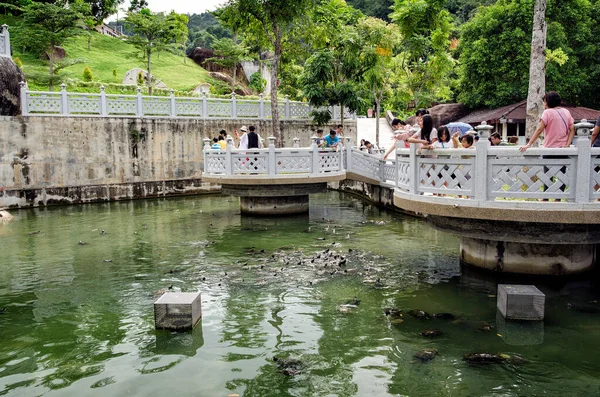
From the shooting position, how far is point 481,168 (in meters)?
7.55

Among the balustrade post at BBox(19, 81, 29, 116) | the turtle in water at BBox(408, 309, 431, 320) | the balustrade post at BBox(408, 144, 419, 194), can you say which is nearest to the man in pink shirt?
the balustrade post at BBox(408, 144, 419, 194)

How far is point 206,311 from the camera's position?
730 cm

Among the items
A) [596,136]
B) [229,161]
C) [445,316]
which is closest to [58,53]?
[229,161]

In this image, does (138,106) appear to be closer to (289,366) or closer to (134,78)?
(289,366)

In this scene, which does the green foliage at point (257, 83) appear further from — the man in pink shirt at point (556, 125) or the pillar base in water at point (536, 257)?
the man in pink shirt at point (556, 125)

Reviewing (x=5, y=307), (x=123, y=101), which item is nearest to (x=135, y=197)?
(x=123, y=101)

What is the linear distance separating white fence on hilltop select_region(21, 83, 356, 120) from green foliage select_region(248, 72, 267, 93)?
22559 millimetres

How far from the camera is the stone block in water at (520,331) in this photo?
607 cm

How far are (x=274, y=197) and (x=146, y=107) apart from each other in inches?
367

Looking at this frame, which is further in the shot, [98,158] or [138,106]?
[138,106]

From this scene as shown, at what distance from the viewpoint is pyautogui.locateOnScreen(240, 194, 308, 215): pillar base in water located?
52.0ft

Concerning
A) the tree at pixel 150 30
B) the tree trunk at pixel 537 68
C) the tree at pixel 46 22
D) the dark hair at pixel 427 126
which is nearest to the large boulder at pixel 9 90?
the tree at pixel 46 22

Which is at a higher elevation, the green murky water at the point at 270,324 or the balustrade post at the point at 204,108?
the balustrade post at the point at 204,108

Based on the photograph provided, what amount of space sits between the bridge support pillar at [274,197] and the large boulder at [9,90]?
919 cm
